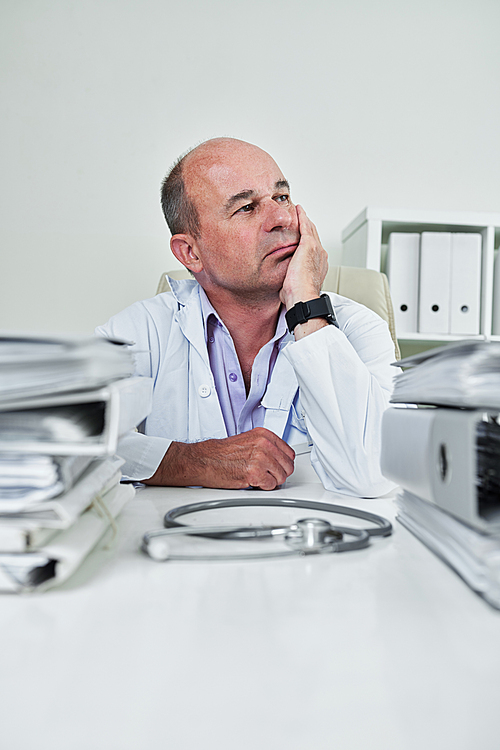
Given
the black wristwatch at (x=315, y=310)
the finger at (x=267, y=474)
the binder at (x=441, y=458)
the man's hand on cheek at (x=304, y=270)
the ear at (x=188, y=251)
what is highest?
the ear at (x=188, y=251)

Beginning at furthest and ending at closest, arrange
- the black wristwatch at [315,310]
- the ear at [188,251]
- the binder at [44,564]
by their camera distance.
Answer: the ear at [188,251], the black wristwatch at [315,310], the binder at [44,564]

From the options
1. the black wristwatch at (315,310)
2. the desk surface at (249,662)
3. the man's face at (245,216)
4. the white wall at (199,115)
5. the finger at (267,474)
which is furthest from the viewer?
the white wall at (199,115)

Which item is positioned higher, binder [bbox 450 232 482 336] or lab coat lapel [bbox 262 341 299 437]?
binder [bbox 450 232 482 336]

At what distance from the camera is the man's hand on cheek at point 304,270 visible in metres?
1.15

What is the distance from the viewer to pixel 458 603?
34cm

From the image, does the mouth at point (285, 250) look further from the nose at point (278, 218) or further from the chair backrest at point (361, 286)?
the chair backrest at point (361, 286)

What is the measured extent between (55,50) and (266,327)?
1.65m

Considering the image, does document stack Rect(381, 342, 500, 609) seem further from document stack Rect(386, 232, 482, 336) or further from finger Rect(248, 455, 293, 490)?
document stack Rect(386, 232, 482, 336)

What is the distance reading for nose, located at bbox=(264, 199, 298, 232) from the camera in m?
1.28

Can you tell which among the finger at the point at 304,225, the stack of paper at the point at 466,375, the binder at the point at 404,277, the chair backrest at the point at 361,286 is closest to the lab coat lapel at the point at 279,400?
the finger at the point at 304,225

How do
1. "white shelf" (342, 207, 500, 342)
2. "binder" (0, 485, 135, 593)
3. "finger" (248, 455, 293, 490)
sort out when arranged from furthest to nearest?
1. "white shelf" (342, 207, 500, 342)
2. "finger" (248, 455, 293, 490)
3. "binder" (0, 485, 135, 593)

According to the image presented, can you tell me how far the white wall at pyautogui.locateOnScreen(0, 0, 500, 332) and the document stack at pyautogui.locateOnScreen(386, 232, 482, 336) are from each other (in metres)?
0.40

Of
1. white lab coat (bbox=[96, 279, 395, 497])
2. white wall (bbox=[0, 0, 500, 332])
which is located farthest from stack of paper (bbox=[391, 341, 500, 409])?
white wall (bbox=[0, 0, 500, 332])

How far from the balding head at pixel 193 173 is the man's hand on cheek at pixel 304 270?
216 millimetres
